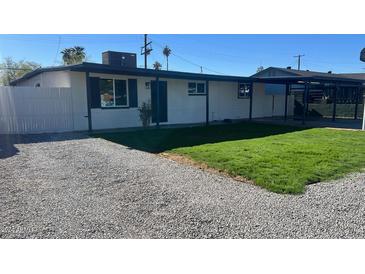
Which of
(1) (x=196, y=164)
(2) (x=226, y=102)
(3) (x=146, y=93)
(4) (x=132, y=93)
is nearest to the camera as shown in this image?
(1) (x=196, y=164)

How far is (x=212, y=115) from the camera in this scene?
54.2 ft

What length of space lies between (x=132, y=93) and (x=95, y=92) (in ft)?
5.77

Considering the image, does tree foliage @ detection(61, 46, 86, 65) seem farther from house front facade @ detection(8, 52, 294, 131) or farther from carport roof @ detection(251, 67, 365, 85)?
carport roof @ detection(251, 67, 365, 85)

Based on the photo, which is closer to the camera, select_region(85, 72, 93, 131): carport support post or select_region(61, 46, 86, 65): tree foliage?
select_region(85, 72, 93, 131): carport support post

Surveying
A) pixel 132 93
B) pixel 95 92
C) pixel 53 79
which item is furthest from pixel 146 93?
pixel 53 79

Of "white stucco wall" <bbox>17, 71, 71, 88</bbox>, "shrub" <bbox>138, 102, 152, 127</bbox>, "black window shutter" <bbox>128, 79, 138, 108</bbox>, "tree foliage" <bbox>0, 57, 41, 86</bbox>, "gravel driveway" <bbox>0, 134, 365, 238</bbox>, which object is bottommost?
"gravel driveway" <bbox>0, 134, 365, 238</bbox>

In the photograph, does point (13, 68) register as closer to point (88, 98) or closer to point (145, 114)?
point (145, 114)

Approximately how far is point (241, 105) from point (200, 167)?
41.6 feet

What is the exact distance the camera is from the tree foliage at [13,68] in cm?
2789

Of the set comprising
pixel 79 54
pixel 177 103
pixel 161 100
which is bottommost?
pixel 177 103

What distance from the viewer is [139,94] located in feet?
43.3

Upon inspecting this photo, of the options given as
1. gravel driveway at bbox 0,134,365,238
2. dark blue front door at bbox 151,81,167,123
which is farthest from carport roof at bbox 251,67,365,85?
gravel driveway at bbox 0,134,365,238

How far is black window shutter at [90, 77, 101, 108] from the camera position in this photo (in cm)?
1164

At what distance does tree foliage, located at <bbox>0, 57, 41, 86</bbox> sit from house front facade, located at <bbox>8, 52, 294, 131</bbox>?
1172 cm
